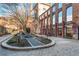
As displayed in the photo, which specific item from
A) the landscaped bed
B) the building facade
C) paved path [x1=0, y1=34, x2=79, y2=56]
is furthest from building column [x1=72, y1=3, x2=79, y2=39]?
the landscaped bed

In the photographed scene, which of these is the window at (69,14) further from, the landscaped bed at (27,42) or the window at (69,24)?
the landscaped bed at (27,42)

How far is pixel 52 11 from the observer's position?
376 centimetres

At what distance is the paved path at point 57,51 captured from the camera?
3.33 metres

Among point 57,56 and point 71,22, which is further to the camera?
point 71,22

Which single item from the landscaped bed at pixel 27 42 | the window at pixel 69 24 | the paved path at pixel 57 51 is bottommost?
the paved path at pixel 57 51

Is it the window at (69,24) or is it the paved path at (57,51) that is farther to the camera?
the window at (69,24)

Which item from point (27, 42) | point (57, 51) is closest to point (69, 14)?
point (57, 51)

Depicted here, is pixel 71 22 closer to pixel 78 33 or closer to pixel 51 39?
pixel 78 33

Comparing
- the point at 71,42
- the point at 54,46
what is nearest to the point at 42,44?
the point at 54,46

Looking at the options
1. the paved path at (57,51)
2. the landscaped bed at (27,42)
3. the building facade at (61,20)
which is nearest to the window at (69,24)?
the building facade at (61,20)

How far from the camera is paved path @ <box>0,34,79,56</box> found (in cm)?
333

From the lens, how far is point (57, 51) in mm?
3438

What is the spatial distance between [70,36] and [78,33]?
22 cm

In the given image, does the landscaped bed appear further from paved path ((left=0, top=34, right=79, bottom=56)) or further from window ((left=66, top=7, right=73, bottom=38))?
window ((left=66, top=7, right=73, bottom=38))
